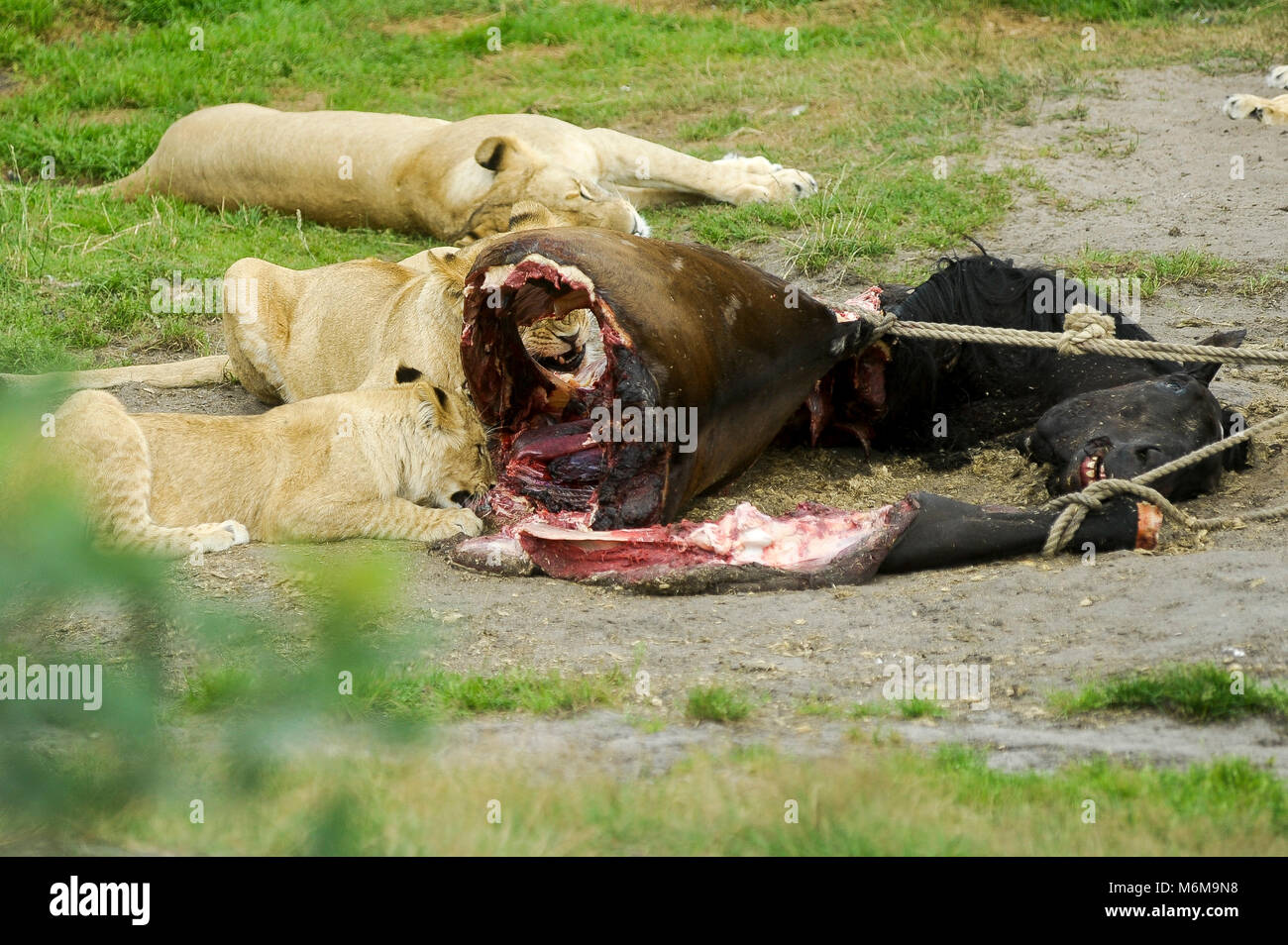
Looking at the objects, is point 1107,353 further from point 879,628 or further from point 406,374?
point 406,374

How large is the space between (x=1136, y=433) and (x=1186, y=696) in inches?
66.8

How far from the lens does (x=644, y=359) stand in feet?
15.0

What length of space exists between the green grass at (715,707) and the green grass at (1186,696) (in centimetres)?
77

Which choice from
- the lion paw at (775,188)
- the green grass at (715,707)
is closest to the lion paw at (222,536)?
the green grass at (715,707)

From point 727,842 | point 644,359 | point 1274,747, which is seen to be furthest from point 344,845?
point 644,359

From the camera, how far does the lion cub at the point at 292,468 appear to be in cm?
524

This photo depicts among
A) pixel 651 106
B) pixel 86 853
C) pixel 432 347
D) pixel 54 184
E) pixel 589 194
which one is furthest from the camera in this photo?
pixel 651 106

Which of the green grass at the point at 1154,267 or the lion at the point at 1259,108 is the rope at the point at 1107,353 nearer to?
the green grass at the point at 1154,267

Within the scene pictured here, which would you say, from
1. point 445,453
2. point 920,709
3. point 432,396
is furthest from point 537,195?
point 920,709

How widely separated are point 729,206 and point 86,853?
7.47 meters

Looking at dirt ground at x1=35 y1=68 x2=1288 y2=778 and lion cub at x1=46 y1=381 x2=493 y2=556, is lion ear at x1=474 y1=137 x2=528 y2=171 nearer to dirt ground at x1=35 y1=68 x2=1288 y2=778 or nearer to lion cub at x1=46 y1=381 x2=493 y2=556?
lion cub at x1=46 y1=381 x2=493 y2=556

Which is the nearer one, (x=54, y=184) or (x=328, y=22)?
(x=54, y=184)

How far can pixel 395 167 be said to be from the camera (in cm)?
910

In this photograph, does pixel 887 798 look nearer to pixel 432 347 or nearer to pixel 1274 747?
pixel 1274 747
